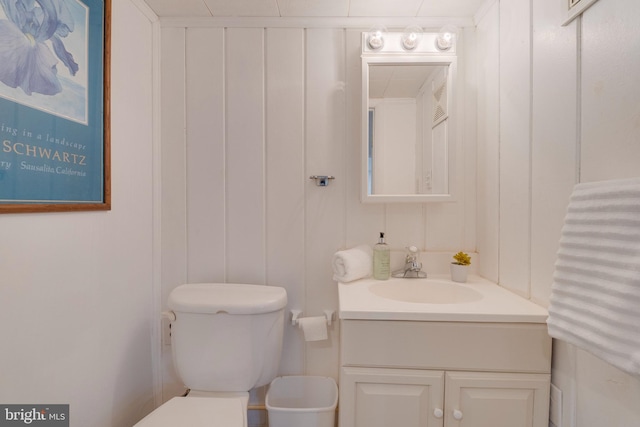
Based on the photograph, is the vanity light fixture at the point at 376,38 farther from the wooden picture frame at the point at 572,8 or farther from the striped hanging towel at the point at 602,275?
the striped hanging towel at the point at 602,275

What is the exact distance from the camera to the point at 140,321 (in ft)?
4.07

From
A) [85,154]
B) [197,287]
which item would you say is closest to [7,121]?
Result: [85,154]

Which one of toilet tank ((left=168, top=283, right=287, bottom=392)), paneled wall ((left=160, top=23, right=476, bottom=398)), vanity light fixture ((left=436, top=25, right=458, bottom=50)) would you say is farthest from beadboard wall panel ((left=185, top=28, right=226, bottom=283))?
vanity light fixture ((left=436, top=25, right=458, bottom=50))

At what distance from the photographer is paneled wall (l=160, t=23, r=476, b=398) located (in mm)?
1306

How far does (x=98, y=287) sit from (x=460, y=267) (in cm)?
143

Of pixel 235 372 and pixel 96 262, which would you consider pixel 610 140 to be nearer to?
pixel 235 372

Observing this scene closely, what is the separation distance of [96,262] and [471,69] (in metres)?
1.77

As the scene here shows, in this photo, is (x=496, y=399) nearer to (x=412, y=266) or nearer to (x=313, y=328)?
(x=412, y=266)

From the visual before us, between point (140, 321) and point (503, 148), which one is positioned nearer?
point (503, 148)

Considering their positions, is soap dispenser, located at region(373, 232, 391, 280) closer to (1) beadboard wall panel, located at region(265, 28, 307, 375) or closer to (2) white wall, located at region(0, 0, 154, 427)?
(1) beadboard wall panel, located at region(265, 28, 307, 375)

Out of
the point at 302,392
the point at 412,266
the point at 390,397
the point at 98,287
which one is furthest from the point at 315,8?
the point at 302,392

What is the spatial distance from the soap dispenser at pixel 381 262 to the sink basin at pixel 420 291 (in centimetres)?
4

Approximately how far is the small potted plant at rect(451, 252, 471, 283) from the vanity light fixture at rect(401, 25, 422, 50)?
95 centimetres

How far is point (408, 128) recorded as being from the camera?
1.24 meters
